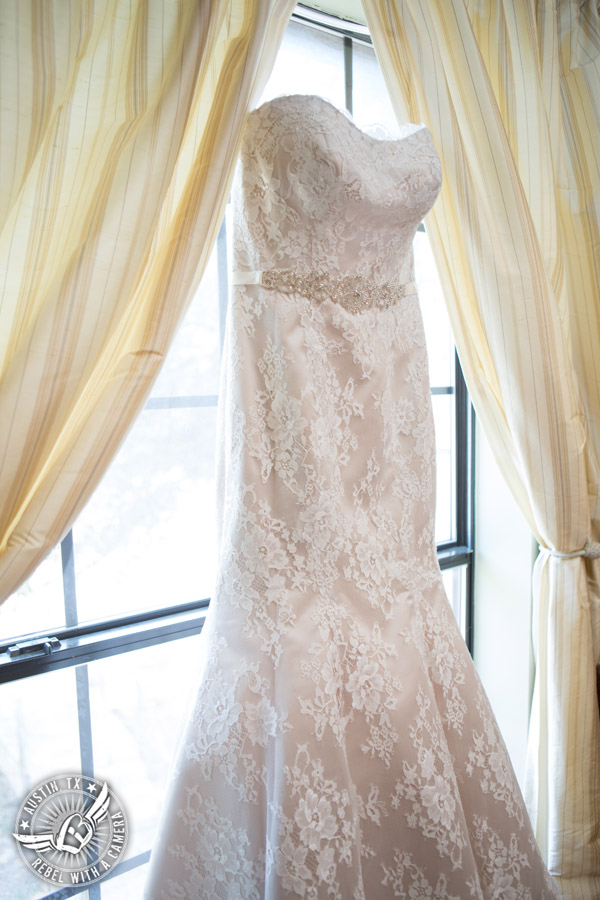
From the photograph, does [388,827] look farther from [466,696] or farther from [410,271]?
[410,271]

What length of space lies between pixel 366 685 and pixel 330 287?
70 centimetres

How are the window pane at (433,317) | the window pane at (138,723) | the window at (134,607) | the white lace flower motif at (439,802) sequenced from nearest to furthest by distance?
the white lace flower motif at (439,802) → the window at (134,607) → the window pane at (138,723) → the window pane at (433,317)

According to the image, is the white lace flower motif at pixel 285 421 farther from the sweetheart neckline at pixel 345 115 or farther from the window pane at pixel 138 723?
the window pane at pixel 138 723

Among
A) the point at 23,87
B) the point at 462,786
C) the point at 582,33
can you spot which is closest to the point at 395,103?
the point at 582,33

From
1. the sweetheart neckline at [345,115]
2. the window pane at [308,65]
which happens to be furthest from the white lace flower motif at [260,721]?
the window pane at [308,65]

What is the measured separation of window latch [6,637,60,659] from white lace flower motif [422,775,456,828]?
0.78 metres

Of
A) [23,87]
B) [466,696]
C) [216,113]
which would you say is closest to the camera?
[23,87]

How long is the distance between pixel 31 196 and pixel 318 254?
466 mm

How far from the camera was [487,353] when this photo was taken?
150 centimetres

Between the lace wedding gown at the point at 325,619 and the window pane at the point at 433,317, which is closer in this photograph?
the lace wedding gown at the point at 325,619

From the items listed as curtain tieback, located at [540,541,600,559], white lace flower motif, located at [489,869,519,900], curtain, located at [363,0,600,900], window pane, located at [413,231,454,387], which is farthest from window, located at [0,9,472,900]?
curtain tieback, located at [540,541,600,559]

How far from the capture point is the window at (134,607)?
1.36 m

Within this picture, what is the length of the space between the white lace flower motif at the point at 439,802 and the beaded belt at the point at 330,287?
0.83 m

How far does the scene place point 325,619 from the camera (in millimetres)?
1061
